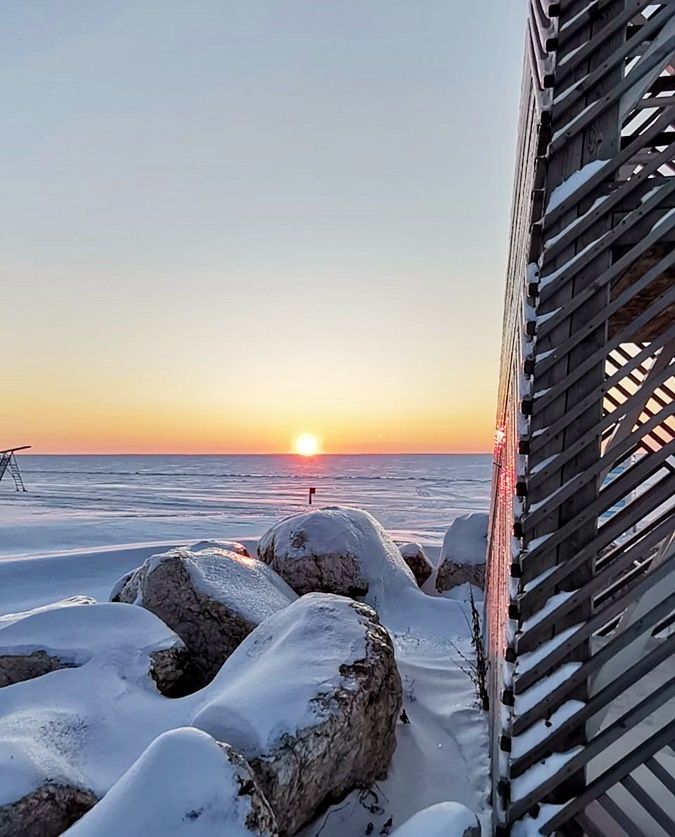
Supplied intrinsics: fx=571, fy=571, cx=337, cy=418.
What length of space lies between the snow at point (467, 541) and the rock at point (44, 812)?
834 centimetres

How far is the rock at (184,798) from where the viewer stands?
240 cm

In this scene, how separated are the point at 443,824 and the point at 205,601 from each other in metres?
3.78

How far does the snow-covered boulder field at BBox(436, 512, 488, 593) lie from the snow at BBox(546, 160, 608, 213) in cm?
841

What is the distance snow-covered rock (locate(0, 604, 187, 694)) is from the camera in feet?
15.9

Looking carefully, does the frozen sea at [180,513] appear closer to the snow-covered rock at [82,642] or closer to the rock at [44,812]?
the snow-covered rock at [82,642]

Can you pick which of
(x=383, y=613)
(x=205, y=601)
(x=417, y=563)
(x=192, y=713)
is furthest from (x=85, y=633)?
(x=417, y=563)

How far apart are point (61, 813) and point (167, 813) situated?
50.0 inches

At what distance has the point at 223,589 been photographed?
20.8 feet

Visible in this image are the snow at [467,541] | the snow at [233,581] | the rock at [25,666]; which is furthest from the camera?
the snow at [467,541]

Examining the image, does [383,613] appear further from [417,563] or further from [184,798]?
[184,798]

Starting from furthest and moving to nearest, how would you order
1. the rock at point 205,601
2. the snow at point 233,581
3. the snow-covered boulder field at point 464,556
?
1. the snow-covered boulder field at point 464,556
2. the snow at point 233,581
3. the rock at point 205,601

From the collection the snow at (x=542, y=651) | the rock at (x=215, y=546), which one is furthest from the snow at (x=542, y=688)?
the rock at (x=215, y=546)

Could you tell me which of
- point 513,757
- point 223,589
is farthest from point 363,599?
point 513,757

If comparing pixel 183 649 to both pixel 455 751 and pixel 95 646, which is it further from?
pixel 455 751
